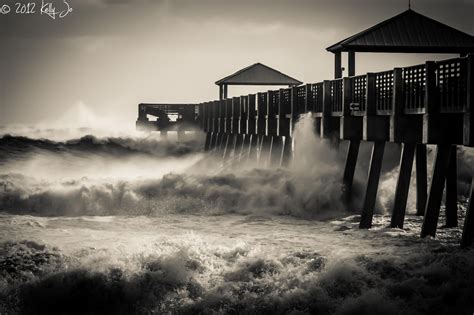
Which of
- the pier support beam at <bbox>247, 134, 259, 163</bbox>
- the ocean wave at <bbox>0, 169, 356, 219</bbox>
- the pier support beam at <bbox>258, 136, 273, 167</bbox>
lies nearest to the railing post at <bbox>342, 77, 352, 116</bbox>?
the ocean wave at <bbox>0, 169, 356, 219</bbox>

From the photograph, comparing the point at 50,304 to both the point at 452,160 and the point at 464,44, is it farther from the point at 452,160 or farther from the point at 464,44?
the point at 464,44

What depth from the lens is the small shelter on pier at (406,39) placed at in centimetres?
2352

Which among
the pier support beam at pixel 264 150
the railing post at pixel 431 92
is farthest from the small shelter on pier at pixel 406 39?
the railing post at pixel 431 92

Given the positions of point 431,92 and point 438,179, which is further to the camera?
point 438,179

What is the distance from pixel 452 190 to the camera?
56.0 feet

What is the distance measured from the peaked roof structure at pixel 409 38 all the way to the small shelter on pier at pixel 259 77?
55.4ft

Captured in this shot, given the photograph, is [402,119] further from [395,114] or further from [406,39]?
[406,39]

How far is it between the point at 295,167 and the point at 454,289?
12.1 m

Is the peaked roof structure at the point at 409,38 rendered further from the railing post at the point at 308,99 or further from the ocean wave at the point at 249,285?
the ocean wave at the point at 249,285

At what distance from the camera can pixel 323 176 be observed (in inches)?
853

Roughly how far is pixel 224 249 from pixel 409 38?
12.4 metres

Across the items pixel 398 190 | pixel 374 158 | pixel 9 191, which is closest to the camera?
pixel 398 190

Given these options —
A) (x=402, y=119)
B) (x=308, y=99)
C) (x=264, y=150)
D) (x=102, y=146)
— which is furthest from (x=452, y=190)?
(x=102, y=146)

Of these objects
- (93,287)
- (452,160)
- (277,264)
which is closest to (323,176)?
(452,160)
